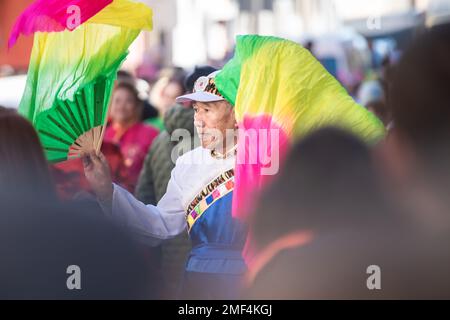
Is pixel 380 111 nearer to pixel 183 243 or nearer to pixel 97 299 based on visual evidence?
pixel 183 243

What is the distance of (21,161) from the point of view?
287 cm

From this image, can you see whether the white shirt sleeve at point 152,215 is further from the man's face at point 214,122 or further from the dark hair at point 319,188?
the dark hair at point 319,188

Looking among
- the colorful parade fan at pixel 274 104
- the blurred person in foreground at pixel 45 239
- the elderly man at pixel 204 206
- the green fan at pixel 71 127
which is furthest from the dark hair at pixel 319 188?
the green fan at pixel 71 127

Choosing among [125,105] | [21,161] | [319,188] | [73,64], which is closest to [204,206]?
[73,64]

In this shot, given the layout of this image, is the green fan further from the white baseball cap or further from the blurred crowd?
the blurred crowd

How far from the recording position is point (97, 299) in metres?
3.03

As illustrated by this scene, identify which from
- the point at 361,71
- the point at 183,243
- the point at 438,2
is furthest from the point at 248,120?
the point at 361,71

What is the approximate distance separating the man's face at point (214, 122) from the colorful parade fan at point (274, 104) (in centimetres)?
5

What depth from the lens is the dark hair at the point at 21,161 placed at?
2.83m

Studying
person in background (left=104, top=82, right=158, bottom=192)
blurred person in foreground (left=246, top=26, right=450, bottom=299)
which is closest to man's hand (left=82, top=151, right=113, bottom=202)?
blurred person in foreground (left=246, top=26, right=450, bottom=299)

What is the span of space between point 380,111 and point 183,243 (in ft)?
6.87

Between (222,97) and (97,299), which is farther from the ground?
(222,97)

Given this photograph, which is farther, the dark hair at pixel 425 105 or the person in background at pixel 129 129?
the person in background at pixel 129 129

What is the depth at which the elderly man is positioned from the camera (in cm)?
386
